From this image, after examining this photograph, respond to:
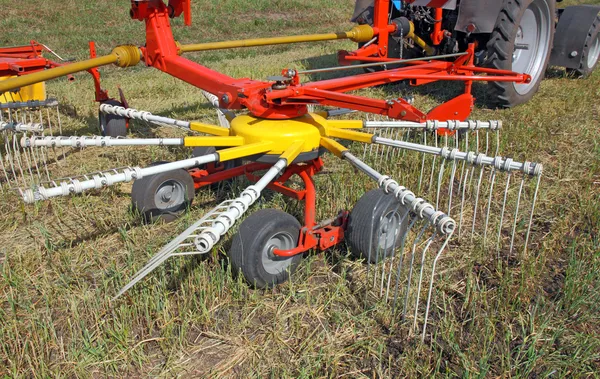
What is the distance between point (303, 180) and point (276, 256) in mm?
688

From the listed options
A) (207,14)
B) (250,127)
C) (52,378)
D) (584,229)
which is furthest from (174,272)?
(207,14)

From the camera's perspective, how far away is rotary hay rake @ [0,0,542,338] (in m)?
2.12

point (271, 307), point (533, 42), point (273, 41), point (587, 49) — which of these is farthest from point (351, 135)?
point (587, 49)

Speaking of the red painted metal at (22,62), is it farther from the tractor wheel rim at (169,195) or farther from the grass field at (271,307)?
the tractor wheel rim at (169,195)

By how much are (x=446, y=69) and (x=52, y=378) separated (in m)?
3.59

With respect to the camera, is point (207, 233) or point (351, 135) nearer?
point (207, 233)

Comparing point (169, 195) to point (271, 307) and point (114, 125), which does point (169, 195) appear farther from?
point (114, 125)

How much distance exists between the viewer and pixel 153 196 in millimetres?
2945

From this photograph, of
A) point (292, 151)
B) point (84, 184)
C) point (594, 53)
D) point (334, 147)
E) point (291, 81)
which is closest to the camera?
point (84, 184)

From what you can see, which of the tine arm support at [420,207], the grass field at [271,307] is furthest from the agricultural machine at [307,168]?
the grass field at [271,307]

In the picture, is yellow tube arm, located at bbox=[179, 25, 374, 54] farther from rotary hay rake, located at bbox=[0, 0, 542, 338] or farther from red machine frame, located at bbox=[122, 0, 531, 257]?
rotary hay rake, located at bbox=[0, 0, 542, 338]

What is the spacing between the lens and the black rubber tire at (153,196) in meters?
2.93

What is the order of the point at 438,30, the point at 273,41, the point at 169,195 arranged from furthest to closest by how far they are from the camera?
the point at 438,30 < the point at 273,41 < the point at 169,195

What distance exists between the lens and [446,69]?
4.15m
